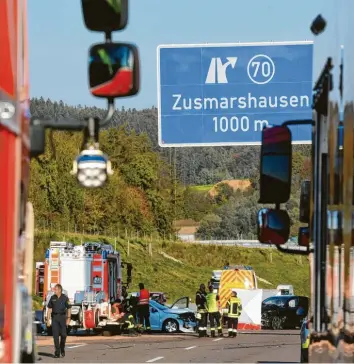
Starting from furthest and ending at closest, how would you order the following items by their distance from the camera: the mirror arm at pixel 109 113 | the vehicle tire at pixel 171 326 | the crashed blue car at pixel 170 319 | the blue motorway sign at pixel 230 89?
the vehicle tire at pixel 171 326, the crashed blue car at pixel 170 319, the blue motorway sign at pixel 230 89, the mirror arm at pixel 109 113

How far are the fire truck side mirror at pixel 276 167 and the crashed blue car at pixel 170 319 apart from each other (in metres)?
31.2

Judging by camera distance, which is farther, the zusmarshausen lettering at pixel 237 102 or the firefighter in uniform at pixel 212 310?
the firefighter in uniform at pixel 212 310

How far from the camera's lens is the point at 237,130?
24.7m

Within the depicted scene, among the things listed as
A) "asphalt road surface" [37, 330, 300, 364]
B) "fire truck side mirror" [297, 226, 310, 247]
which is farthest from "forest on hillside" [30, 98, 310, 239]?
"fire truck side mirror" [297, 226, 310, 247]

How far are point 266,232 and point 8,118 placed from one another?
2316 millimetres

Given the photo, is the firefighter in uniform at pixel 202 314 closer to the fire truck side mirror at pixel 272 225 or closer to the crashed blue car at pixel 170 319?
the crashed blue car at pixel 170 319

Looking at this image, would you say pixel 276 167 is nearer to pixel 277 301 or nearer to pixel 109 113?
pixel 109 113

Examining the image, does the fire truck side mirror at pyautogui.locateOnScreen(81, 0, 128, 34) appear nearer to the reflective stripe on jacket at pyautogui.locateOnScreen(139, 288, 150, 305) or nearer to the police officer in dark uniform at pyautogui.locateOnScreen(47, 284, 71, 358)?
the police officer in dark uniform at pyautogui.locateOnScreen(47, 284, 71, 358)

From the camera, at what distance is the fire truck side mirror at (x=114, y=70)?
676 centimetres

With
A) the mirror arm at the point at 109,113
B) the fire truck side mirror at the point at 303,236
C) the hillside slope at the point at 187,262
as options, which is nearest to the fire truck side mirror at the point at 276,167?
the mirror arm at the point at 109,113

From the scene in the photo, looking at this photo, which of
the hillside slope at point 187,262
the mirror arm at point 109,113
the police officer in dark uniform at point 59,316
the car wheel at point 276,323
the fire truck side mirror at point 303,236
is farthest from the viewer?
the hillside slope at point 187,262

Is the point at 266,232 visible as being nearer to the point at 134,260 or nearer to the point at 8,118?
the point at 8,118

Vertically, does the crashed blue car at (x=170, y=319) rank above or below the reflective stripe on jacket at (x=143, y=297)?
below

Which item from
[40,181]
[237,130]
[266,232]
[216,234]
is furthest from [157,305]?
[216,234]
